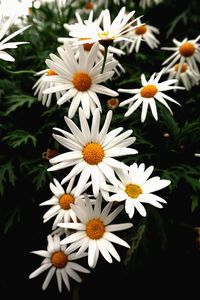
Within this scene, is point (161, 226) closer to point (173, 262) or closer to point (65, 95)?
point (173, 262)

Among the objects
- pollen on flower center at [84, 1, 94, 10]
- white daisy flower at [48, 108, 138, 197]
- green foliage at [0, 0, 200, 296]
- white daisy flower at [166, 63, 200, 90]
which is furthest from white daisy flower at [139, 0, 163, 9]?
white daisy flower at [48, 108, 138, 197]

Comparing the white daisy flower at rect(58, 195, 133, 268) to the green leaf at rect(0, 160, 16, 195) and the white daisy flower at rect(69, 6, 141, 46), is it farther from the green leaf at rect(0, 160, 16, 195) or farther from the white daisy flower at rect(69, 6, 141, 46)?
the white daisy flower at rect(69, 6, 141, 46)

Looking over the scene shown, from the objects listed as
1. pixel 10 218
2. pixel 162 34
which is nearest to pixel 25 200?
pixel 10 218

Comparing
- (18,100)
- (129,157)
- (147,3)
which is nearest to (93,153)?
(129,157)

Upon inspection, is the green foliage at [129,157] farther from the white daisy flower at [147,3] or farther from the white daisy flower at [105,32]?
the white daisy flower at [147,3]

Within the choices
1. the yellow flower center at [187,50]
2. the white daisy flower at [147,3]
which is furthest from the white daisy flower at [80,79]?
the white daisy flower at [147,3]

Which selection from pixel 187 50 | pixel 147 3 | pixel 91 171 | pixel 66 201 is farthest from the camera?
pixel 147 3

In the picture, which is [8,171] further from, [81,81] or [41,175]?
[81,81]

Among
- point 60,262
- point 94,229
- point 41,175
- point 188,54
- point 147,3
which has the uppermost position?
point 147,3
